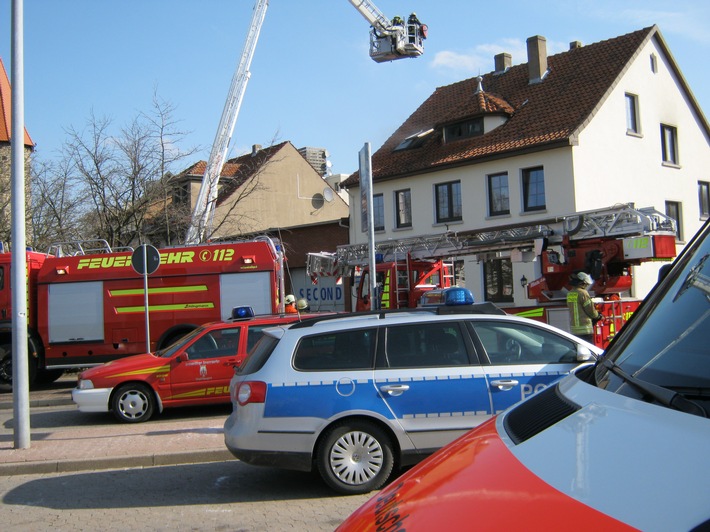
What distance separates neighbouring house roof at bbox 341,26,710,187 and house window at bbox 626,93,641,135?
145 centimetres

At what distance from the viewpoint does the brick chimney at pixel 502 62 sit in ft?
111

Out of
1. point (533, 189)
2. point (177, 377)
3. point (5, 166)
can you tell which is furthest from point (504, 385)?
point (5, 166)

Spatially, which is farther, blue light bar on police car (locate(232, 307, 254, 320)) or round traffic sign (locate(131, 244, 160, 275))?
round traffic sign (locate(131, 244, 160, 275))

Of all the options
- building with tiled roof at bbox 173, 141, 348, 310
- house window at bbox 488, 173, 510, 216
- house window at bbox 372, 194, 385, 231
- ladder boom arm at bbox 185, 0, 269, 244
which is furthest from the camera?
building with tiled roof at bbox 173, 141, 348, 310

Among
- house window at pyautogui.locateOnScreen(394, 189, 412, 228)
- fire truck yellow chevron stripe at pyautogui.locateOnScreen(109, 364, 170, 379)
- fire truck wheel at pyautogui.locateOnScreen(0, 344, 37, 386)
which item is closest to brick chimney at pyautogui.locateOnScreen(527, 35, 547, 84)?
house window at pyautogui.locateOnScreen(394, 189, 412, 228)

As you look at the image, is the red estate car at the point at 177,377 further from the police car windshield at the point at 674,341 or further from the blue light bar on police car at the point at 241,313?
the police car windshield at the point at 674,341

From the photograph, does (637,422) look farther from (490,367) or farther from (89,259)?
(89,259)

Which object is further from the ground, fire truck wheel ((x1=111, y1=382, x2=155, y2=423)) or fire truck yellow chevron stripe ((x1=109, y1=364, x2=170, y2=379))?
fire truck yellow chevron stripe ((x1=109, y1=364, x2=170, y2=379))

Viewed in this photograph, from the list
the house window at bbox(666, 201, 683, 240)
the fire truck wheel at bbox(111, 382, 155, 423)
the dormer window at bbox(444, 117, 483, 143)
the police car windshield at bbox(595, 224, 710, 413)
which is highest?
the dormer window at bbox(444, 117, 483, 143)

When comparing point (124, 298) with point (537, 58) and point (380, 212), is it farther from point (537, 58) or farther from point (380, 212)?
point (537, 58)

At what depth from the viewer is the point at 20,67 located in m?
8.85

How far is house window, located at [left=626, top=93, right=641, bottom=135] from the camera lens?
2845 centimetres

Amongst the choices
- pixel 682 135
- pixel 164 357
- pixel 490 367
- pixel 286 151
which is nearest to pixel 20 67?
pixel 164 357

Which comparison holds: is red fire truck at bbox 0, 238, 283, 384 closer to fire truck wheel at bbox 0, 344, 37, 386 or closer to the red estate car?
fire truck wheel at bbox 0, 344, 37, 386
